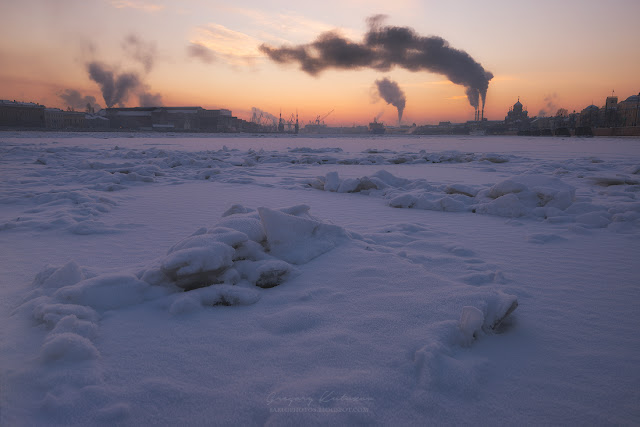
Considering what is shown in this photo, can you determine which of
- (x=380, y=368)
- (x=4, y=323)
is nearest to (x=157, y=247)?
(x=4, y=323)

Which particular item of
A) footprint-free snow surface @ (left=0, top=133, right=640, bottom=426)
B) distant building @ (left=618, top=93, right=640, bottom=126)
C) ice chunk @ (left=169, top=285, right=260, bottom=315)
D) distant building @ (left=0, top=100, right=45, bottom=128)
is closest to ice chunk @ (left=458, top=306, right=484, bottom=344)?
footprint-free snow surface @ (left=0, top=133, right=640, bottom=426)

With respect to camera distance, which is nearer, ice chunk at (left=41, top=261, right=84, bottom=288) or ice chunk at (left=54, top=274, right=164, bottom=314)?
ice chunk at (left=54, top=274, right=164, bottom=314)

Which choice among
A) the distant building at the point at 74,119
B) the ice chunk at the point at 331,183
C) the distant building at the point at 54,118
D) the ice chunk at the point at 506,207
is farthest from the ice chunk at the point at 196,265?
the distant building at the point at 74,119

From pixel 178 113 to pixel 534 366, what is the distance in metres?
91.4

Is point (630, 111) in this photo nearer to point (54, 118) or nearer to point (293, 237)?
point (293, 237)

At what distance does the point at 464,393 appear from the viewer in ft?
3.11

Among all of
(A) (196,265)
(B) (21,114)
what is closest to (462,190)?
(A) (196,265)

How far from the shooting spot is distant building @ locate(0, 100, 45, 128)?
5866 centimetres

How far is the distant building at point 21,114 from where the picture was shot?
58659mm

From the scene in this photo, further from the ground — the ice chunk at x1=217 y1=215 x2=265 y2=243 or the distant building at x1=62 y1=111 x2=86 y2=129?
the distant building at x1=62 y1=111 x2=86 y2=129

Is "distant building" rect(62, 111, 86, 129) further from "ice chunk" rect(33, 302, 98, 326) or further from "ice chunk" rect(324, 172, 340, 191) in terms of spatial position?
"ice chunk" rect(33, 302, 98, 326)

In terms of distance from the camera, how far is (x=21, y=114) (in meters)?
61.1

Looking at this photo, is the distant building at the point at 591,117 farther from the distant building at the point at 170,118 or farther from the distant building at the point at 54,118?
the distant building at the point at 54,118

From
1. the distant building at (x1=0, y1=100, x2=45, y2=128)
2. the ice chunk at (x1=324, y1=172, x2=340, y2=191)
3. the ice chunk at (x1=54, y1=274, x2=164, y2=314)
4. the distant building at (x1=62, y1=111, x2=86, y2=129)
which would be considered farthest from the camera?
→ the distant building at (x1=62, y1=111, x2=86, y2=129)
